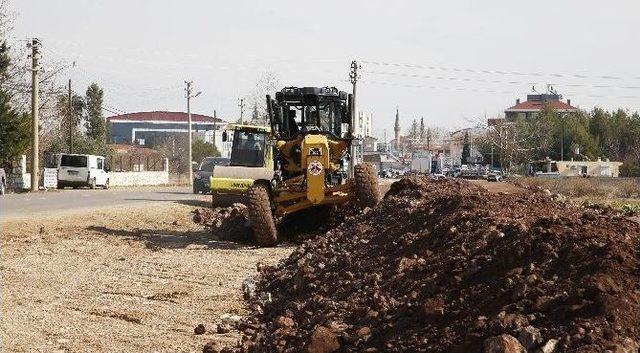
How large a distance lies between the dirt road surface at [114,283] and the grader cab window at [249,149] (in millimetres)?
4949

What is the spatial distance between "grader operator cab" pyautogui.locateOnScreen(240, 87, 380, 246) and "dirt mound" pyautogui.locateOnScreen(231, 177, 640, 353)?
5974mm

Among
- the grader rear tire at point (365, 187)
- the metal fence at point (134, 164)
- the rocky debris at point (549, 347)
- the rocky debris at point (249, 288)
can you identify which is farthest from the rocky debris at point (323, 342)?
the metal fence at point (134, 164)

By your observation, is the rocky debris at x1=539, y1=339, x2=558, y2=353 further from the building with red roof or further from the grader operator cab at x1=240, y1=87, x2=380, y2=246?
the building with red roof

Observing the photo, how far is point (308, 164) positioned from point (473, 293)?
11.2 m

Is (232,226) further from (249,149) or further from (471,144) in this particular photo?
(471,144)

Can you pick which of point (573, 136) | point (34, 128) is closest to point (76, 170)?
point (34, 128)

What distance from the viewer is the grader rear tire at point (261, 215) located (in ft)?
60.7

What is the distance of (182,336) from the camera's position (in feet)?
31.6

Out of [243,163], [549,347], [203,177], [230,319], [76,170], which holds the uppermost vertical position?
[243,163]

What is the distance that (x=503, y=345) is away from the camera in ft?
19.7

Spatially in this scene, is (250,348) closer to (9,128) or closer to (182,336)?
(182,336)

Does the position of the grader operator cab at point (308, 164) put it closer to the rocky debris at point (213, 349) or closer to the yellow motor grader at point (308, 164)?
the yellow motor grader at point (308, 164)

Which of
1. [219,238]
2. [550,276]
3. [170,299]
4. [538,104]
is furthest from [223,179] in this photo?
[538,104]

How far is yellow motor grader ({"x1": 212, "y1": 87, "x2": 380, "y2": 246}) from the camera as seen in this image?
18.7 metres
